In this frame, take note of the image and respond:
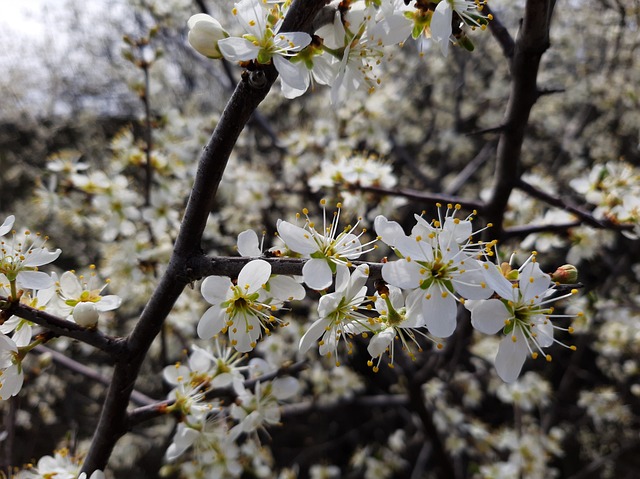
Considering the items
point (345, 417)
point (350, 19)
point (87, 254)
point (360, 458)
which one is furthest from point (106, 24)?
point (350, 19)

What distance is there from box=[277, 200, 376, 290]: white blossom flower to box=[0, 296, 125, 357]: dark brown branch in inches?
16.1

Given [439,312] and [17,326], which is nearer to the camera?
[439,312]

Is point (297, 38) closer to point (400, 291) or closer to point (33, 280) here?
point (400, 291)

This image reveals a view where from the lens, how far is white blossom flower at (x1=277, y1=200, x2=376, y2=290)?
2.69 ft

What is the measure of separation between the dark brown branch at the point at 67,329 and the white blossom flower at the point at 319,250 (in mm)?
408

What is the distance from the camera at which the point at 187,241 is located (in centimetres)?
86

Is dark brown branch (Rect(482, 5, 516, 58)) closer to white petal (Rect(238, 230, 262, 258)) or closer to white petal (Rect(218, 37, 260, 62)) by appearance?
white petal (Rect(218, 37, 260, 62))

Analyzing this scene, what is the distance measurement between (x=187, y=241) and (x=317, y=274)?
25cm

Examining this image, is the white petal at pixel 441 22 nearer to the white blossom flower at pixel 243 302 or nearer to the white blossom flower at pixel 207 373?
the white blossom flower at pixel 243 302

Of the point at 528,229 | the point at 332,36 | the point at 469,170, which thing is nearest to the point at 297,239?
the point at 332,36

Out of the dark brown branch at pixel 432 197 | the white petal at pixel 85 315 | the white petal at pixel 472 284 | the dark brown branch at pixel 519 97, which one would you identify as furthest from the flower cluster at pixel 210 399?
the dark brown branch at pixel 519 97

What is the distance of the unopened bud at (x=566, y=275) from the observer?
0.87 meters

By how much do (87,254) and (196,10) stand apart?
2.94 metres

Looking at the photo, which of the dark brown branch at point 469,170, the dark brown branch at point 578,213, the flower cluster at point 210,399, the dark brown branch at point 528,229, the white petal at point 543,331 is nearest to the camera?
the white petal at point 543,331
